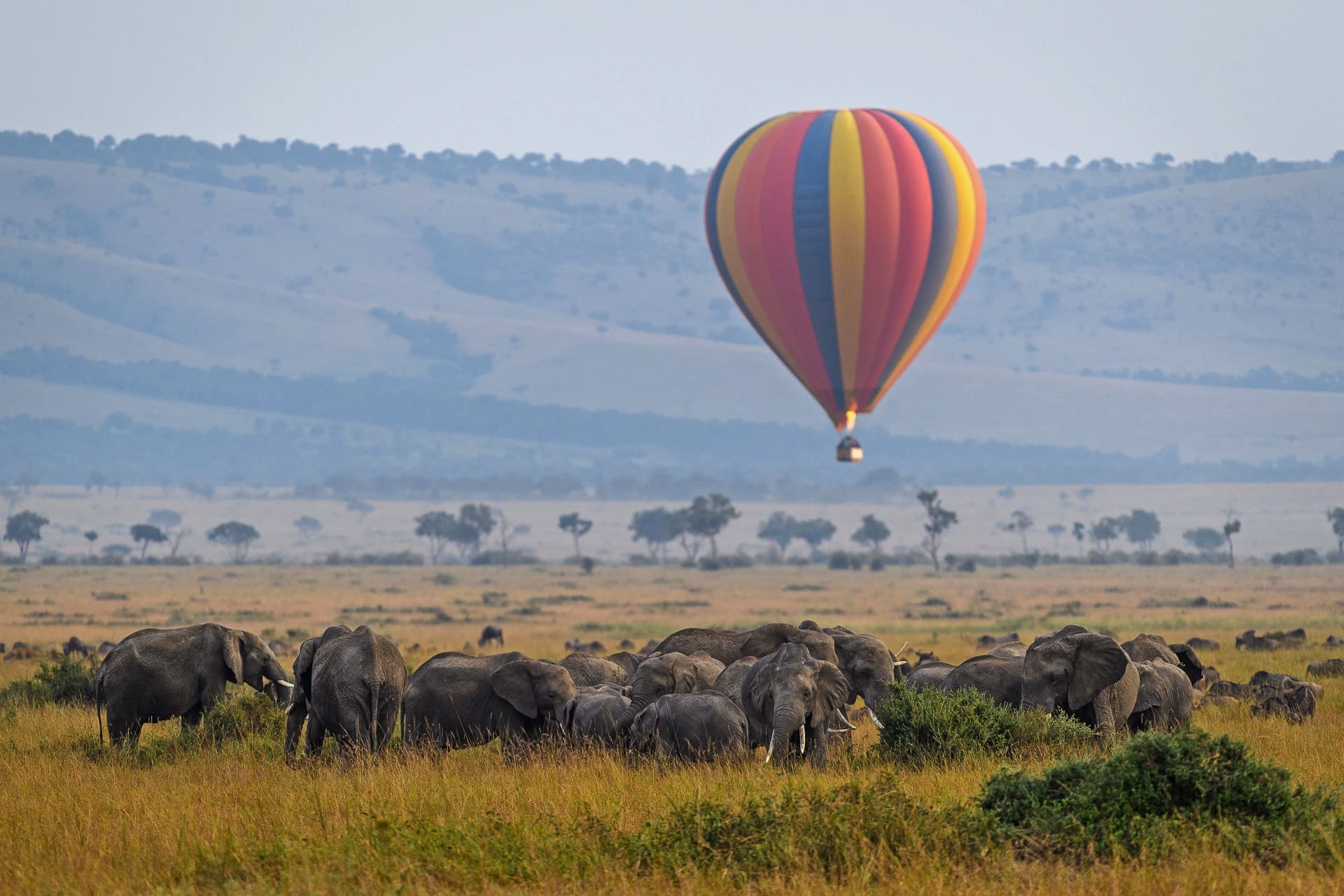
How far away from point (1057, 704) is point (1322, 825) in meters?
5.84

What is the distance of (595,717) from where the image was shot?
58.6ft

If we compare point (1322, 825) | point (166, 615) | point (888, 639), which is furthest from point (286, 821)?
point (166, 615)

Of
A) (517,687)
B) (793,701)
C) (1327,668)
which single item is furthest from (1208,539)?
(793,701)

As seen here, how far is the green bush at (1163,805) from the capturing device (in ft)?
39.8

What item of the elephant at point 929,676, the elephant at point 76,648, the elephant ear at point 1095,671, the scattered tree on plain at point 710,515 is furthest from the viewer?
the scattered tree on plain at point 710,515

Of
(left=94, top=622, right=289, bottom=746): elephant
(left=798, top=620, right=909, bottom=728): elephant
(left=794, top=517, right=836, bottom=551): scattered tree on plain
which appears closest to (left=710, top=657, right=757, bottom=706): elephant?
(left=798, top=620, right=909, bottom=728): elephant

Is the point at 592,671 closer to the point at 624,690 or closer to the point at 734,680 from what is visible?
the point at 624,690

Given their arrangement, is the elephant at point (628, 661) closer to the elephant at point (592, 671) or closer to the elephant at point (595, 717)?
the elephant at point (592, 671)

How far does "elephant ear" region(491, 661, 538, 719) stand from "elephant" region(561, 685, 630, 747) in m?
0.41

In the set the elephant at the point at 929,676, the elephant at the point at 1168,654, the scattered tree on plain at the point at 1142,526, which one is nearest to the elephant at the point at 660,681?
the elephant at the point at 929,676

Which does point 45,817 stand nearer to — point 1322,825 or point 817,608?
point 1322,825

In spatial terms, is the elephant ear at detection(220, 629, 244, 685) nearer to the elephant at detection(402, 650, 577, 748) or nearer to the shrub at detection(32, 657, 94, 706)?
the elephant at detection(402, 650, 577, 748)

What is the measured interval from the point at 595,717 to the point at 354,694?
2444 millimetres

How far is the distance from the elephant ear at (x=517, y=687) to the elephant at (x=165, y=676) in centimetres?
270
